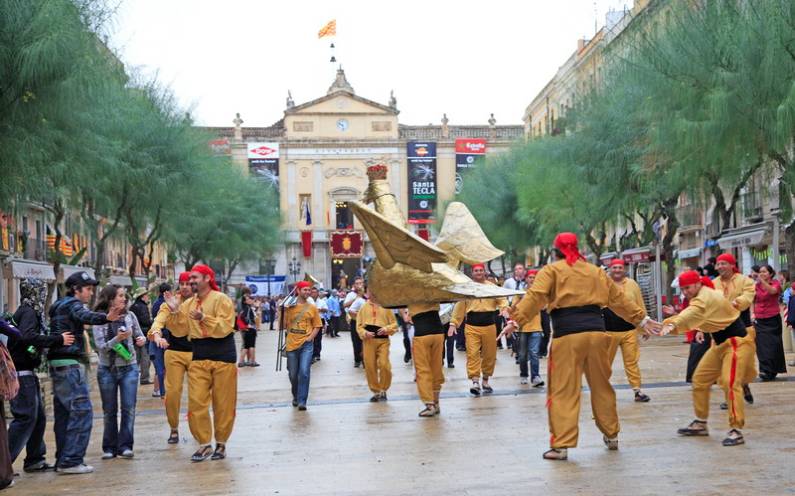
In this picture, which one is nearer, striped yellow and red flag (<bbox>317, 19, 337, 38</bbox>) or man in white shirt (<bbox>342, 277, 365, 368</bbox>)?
man in white shirt (<bbox>342, 277, 365, 368</bbox>)

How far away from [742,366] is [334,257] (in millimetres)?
70015

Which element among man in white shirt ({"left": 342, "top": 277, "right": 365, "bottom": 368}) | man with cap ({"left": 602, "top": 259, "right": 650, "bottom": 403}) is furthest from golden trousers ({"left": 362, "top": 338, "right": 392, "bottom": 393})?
man in white shirt ({"left": 342, "top": 277, "right": 365, "bottom": 368})

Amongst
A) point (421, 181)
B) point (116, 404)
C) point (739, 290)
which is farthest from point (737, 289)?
point (421, 181)

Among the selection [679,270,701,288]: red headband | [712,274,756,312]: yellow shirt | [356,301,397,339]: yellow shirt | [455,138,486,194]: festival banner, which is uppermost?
[455,138,486,194]: festival banner

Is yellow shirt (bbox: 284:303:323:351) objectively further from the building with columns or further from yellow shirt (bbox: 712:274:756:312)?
the building with columns

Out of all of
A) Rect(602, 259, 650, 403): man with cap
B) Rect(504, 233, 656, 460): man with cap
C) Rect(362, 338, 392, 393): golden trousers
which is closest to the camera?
Rect(504, 233, 656, 460): man with cap

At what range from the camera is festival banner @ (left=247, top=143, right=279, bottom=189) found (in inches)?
2706

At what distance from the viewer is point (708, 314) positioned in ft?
31.7

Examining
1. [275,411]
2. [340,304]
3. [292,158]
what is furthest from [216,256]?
[275,411]

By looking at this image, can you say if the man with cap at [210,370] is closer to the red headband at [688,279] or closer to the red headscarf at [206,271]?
the red headscarf at [206,271]

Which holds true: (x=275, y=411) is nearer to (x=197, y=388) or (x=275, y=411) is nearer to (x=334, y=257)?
(x=197, y=388)

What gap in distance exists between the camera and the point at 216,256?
2032 inches

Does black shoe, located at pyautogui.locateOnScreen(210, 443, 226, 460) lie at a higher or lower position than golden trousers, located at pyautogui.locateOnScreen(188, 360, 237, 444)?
lower

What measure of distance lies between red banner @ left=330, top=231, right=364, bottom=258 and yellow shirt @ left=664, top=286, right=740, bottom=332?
63.9m
